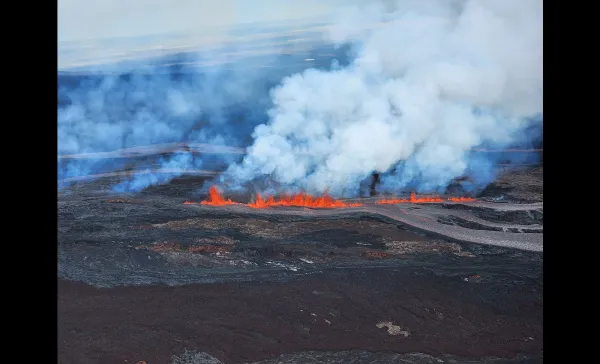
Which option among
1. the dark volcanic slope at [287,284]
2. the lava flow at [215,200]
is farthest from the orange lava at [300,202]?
the lava flow at [215,200]

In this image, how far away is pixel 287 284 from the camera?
5.05m

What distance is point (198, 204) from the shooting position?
6.43 metres

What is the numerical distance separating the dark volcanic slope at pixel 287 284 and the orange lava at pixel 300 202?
16cm

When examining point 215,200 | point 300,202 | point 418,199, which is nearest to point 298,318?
point 300,202

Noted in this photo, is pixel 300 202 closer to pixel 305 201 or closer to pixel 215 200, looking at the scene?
pixel 305 201

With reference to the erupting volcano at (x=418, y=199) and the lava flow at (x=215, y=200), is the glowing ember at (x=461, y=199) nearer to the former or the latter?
the erupting volcano at (x=418, y=199)

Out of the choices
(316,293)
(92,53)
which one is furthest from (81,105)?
(316,293)

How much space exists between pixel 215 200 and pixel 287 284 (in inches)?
69.8

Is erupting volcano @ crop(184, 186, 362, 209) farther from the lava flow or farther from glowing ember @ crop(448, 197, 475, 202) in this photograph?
glowing ember @ crop(448, 197, 475, 202)

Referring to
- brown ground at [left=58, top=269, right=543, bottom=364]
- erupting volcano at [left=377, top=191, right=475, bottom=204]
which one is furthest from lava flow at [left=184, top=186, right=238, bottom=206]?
erupting volcano at [left=377, top=191, right=475, bottom=204]
